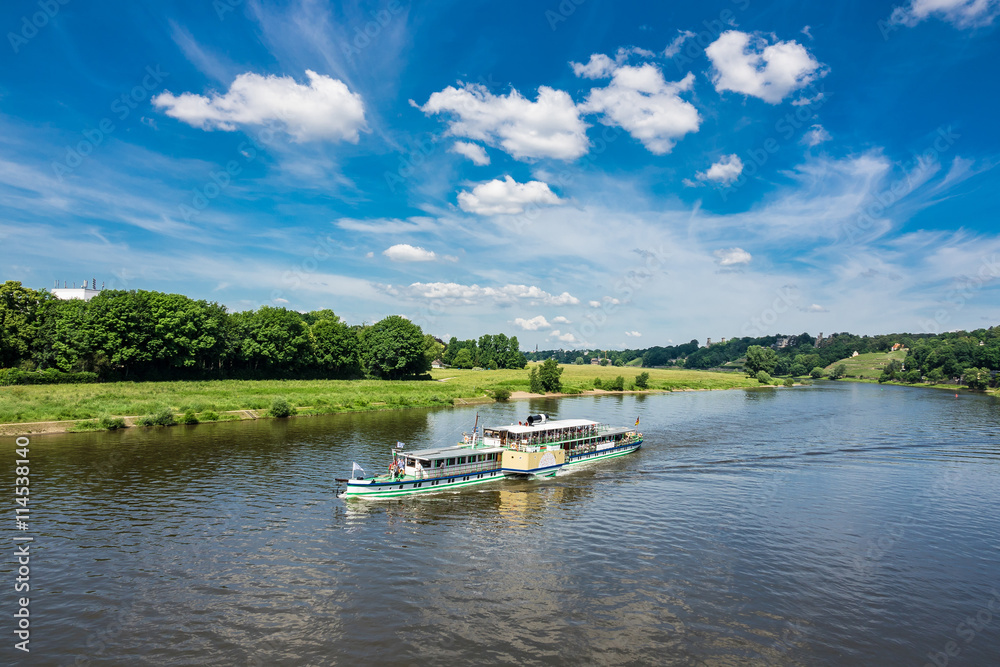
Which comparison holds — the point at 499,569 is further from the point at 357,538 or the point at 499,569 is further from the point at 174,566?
the point at 174,566

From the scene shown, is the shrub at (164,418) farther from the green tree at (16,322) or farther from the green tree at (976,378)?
the green tree at (976,378)

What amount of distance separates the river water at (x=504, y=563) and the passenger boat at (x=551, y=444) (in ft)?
7.22

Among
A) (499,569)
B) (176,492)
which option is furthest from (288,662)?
(176,492)

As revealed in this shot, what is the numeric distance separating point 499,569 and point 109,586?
2120 centimetres

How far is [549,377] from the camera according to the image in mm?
149750

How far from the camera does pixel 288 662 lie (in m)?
21.9

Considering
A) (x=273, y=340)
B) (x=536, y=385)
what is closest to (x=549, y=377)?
(x=536, y=385)

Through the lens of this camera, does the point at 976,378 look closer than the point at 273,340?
No

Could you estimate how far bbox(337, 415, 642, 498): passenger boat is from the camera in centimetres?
4653

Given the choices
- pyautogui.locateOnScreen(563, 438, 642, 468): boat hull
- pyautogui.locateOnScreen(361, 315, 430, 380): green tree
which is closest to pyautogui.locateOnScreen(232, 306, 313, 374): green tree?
pyautogui.locateOnScreen(361, 315, 430, 380): green tree

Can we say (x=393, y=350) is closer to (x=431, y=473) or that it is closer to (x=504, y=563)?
(x=431, y=473)

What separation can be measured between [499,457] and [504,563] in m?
23.2

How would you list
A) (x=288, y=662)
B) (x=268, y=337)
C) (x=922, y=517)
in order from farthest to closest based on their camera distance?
(x=268, y=337)
(x=922, y=517)
(x=288, y=662)

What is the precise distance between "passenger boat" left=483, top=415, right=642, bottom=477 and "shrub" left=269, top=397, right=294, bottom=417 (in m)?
41.4
